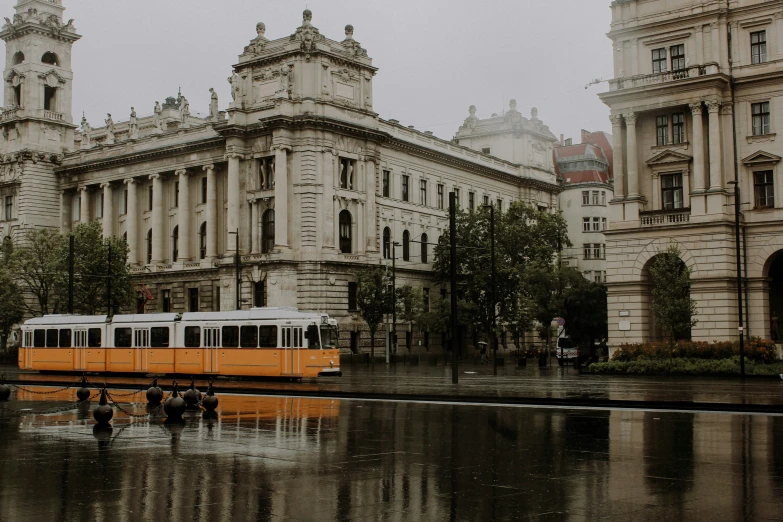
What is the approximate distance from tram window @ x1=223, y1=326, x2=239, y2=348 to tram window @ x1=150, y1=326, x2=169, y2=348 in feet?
11.9

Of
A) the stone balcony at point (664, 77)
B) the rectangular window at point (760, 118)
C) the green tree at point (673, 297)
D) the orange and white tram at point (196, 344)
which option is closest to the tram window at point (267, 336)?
the orange and white tram at point (196, 344)

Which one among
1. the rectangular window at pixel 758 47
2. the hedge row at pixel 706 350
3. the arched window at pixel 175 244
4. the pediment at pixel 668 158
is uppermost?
the rectangular window at pixel 758 47

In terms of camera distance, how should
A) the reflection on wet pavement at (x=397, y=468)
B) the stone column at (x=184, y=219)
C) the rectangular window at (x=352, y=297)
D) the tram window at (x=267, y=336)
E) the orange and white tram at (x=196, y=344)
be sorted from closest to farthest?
the reflection on wet pavement at (x=397, y=468) → the orange and white tram at (x=196, y=344) → the tram window at (x=267, y=336) → the rectangular window at (x=352, y=297) → the stone column at (x=184, y=219)

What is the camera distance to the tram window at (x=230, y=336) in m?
42.8

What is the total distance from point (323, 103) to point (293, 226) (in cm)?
948

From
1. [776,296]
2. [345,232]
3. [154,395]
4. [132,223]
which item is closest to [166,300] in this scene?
[132,223]

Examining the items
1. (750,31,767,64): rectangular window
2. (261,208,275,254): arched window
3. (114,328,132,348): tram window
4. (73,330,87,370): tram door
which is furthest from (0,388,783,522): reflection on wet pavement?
(261,208,275,254): arched window

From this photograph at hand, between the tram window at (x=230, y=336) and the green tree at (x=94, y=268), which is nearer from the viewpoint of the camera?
the tram window at (x=230, y=336)

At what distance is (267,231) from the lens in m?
72.9

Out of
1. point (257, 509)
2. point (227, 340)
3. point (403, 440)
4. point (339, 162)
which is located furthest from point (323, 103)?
point (257, 509)

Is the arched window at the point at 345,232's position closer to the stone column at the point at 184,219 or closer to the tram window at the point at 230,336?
the stone column at the point at 184,219

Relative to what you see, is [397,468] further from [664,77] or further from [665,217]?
[664,77]

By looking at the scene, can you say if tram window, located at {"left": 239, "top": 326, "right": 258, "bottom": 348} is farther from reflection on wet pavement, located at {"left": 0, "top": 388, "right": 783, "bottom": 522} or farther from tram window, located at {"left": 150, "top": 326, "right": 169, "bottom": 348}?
reflection on wet pavement, located at {"left": 0, "top": 388, "right": 783, "bottom": 522}

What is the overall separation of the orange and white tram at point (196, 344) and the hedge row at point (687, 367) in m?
13.7
